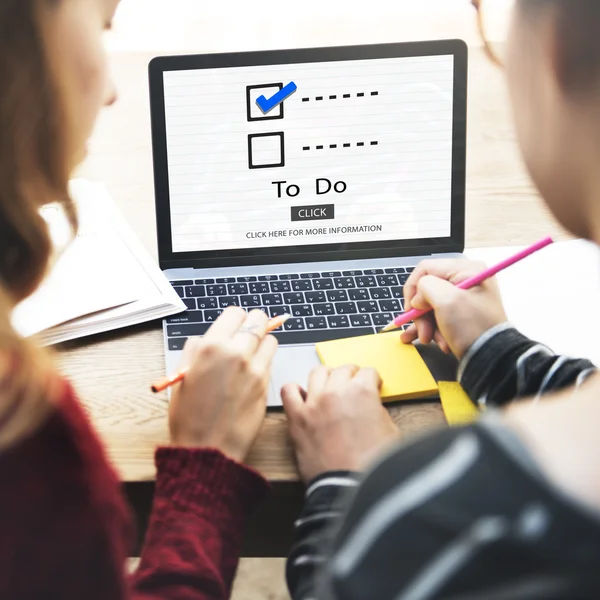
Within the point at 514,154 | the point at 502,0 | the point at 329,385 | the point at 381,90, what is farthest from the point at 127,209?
the point at 502,0

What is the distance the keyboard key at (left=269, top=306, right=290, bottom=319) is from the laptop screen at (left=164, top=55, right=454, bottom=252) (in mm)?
111

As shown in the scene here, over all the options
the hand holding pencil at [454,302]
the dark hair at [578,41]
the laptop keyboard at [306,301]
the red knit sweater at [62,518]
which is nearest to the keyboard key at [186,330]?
the laptop keyboard at [306,301]

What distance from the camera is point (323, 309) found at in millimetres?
885

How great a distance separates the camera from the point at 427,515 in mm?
386

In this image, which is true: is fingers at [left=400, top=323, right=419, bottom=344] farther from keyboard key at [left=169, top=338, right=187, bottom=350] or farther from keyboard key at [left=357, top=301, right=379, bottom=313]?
keyboard key at [left=169, top=338, right=187, bottom=350]

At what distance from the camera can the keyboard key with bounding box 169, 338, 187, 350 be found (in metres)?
0.83

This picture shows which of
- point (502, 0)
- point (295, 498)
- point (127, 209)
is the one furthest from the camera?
point (502, 0)

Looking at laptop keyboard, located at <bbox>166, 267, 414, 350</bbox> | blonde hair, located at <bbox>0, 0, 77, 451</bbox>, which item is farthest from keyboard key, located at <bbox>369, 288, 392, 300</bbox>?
blonde hair, located at <bbox>0, 0, 77, 451</bbox>

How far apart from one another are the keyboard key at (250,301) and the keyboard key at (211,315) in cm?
3

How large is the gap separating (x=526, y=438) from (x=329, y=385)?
1.18 feet

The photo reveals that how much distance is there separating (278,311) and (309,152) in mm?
202

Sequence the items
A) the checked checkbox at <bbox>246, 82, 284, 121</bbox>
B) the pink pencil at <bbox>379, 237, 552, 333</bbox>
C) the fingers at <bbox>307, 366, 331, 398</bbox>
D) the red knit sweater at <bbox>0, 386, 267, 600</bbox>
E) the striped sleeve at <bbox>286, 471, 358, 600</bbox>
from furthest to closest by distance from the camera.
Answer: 1. the checked checkbox at <bbox>246, 82, 284, 121</bbox>
2. the pink pencil at <bbox>379, 237, 552, 333</bbox>
3. the fingers at <bbox>307, 366, 331, 398</bbox>
4. the striped sleeve at <bbox>286, 471, 358, 600</bbox>
5. the red knit sweater at <bbox>0, 386, 267, 600</bbox>

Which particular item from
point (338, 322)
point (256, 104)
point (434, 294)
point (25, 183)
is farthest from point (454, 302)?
point (25, 183)

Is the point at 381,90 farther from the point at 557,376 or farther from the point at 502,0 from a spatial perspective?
the point at 502,0
